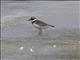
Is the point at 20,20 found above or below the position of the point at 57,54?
below

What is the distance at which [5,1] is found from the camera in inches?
603

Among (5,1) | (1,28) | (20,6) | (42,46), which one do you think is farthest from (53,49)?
(5,1)

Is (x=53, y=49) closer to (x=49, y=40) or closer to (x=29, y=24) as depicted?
(x=49, y=40)

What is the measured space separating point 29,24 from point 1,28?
94 centimetres

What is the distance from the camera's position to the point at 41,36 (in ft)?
30.1

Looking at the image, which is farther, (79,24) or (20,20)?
(20,20)

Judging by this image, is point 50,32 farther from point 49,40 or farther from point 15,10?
point 15,10

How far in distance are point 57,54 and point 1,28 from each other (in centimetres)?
312

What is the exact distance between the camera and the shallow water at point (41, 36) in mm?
7477

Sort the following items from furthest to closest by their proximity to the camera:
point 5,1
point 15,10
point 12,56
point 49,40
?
point 5,1 < point 15,10 < point 49,40 < point 12,56

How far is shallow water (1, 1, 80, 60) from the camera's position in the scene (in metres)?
7.48

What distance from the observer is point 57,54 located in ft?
24.4

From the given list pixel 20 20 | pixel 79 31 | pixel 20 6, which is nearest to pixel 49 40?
pixel 79 31

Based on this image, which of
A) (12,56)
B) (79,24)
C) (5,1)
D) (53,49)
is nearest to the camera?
(12,56)
